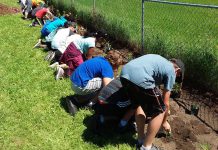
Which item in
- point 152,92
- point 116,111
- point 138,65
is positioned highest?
point 138,65

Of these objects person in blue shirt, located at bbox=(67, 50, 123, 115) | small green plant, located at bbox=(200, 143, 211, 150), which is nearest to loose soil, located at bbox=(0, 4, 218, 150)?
small green plant, located at bbox=(200, 143, 211, 150)

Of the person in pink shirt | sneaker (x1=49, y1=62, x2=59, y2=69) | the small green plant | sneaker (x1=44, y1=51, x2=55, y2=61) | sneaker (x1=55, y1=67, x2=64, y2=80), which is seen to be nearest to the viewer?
the small green plant

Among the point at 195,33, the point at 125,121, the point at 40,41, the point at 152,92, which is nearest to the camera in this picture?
the point at 152,92

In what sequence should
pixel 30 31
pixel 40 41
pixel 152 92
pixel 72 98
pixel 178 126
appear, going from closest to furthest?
pixel 152 92, pixel 178 126, pixel 72 98, pixel 40 41, pixel 30 31

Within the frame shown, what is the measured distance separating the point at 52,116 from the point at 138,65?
74.9 inches

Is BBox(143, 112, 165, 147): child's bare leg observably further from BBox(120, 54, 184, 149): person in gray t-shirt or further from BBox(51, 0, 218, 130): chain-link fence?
BBox(51, 0, 218, 130): chain-link fence

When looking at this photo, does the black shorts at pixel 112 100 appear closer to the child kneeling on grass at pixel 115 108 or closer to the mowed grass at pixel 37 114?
the child kneeling on grass at pixel 115 108

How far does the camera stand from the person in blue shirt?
505 centimetres

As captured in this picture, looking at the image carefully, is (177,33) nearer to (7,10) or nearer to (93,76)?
(93,76)

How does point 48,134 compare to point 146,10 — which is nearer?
point 48,134

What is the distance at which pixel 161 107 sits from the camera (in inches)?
160

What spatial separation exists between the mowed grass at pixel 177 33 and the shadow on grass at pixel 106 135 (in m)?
1.98

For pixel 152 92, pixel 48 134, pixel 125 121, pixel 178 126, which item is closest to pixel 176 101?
pixel 178 126

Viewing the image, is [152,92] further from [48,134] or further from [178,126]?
[48,134]
